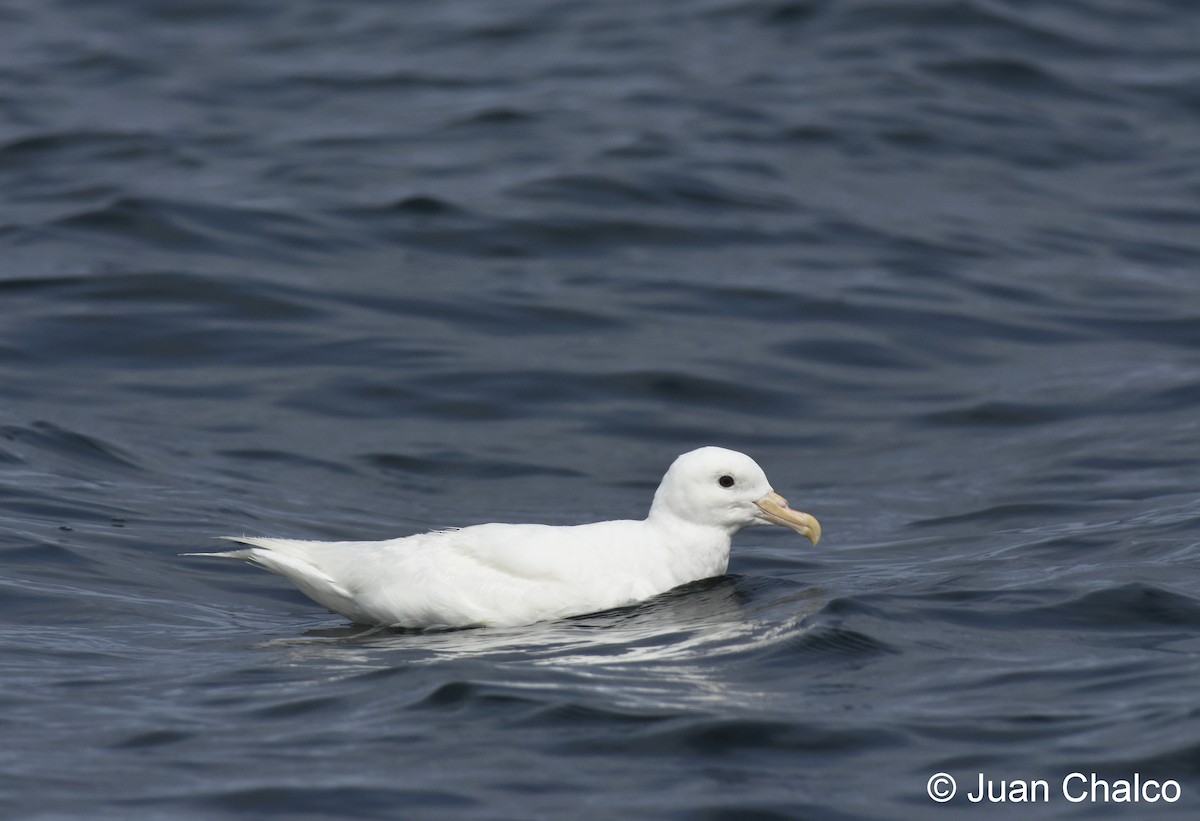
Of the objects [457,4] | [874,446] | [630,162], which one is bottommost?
[874,446]

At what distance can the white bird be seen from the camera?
7828mm

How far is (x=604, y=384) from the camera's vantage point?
13.5m

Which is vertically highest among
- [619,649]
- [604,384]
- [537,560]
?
[537,560]

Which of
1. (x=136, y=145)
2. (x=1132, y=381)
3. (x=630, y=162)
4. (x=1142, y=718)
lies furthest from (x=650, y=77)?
(x=1142, y=718)

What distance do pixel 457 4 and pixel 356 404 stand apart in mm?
12851

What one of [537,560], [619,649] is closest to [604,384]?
[537,560]

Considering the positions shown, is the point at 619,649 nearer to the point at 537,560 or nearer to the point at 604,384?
the point at 537,560

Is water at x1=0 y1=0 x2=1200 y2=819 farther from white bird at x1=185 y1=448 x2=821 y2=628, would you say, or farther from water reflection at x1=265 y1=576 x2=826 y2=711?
white bird at x1=185 y1=448 x2=821 y2=628

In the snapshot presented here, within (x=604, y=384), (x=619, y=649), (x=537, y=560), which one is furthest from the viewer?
(x=604, y=384)

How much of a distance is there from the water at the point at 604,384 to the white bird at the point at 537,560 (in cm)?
16

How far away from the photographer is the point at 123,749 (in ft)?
20.6

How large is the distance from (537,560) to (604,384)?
5690 mm

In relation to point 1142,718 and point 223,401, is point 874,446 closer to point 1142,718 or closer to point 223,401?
point 223,401

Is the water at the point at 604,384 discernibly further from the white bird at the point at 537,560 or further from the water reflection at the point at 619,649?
the white bird at the point at 537,560
